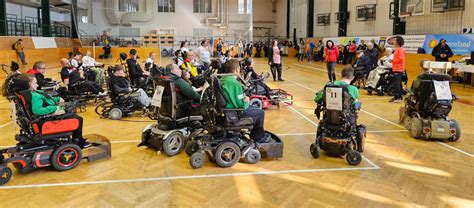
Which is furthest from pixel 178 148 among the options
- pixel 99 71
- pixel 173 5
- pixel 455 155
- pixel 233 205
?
pixel 173 5

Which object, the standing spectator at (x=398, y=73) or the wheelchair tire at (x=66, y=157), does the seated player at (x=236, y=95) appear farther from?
the standing spectator at (x=398, y=73)

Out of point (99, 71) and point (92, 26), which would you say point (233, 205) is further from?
point (92, 26)

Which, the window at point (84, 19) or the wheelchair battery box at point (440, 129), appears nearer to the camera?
the wheelchair battery box at point (440, 129)

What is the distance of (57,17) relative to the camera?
3148 cm

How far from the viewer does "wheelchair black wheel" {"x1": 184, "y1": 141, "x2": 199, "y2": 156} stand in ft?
15.8

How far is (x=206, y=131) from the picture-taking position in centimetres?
507

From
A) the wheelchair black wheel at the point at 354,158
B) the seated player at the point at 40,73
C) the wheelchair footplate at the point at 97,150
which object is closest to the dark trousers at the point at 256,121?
the wheelchair black wheel at the point at 354,158

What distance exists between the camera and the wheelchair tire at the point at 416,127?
227 inches

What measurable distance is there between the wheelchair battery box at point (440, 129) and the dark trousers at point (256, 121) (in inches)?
109

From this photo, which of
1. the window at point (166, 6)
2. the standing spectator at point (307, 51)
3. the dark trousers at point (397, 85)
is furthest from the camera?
the standing spectator at point (307, 51)

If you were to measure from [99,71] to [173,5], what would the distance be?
920 centimetres

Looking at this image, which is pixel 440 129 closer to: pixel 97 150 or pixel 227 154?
pixel 227 154

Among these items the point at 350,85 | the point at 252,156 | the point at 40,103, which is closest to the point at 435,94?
the point at 350,85

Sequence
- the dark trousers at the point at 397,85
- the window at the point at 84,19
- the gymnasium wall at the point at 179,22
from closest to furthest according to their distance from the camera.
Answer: the dark trousers at the point at 397,85, the gymnasium wall at the point at 179,22, the window at the point at 84,19
